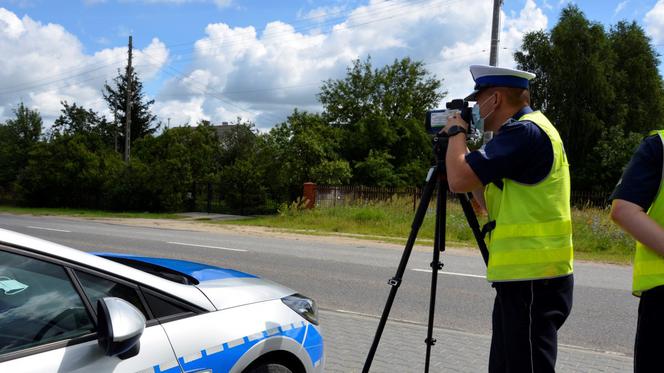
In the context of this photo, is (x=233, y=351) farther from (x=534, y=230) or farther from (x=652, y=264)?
(x=652, y=264)

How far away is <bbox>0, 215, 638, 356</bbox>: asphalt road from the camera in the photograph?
630cm

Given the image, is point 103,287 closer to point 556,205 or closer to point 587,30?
point 556,205

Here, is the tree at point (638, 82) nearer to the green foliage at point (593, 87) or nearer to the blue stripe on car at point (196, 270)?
the green foliage at point (593, 87)

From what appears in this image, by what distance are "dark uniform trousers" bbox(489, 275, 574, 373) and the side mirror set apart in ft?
5.12

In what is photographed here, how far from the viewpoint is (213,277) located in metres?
3.08

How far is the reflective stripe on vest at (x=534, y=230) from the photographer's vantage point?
2354 mm

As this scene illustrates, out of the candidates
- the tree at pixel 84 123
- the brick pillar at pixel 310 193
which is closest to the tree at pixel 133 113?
the tree at pixel 84 123

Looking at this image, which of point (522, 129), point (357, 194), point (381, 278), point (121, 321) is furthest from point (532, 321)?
point (357, 194)

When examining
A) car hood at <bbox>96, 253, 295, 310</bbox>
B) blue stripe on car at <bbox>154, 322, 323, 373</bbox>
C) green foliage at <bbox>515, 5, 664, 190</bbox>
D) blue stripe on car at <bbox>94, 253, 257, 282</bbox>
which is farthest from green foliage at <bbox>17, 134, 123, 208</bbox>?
blue stripe on car at <bbox>154, 322, 323, 373</bbox>

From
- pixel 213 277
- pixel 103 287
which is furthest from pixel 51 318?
pixel 213 277

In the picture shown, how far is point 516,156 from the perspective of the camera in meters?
2.34

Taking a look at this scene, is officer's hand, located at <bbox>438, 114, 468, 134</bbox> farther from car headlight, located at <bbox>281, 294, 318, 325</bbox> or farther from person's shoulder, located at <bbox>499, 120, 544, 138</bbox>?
car headlight, located at <bbox>281, 294, 318, 325</bbox>

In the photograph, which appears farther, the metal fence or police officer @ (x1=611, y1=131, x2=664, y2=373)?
the metal fence

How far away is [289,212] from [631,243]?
13.3 meters
